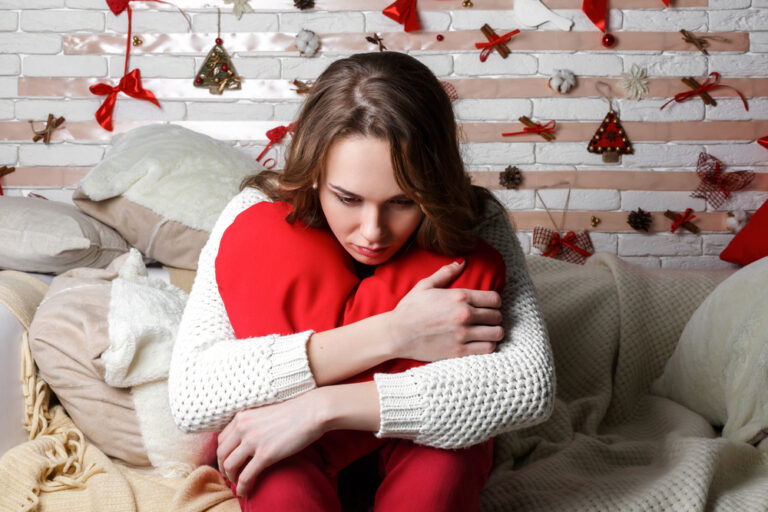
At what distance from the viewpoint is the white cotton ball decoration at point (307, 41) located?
240cm

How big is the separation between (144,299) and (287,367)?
1.86 ft

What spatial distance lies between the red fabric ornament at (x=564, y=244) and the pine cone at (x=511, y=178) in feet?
0.60

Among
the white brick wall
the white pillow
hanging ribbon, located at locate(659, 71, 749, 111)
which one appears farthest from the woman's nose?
hanging ribbon, located at locate(659, 71, 749, 111)

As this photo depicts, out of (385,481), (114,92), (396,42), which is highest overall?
(396,42)

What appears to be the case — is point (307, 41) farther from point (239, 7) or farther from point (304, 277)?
point (304, 277)

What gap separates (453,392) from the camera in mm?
1003

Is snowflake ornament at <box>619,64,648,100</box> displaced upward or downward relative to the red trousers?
upward

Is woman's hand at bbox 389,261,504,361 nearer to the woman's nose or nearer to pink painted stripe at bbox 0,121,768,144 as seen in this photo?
the woman's nose

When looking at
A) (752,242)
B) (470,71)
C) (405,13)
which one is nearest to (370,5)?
(405,13)

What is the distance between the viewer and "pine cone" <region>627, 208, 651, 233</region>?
2.54m

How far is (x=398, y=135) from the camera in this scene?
102 cm

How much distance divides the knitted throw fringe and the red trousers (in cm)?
38

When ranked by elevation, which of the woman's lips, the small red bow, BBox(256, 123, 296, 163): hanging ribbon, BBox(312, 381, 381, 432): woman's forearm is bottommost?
BBox(312, 381, 381, 432): woman's forearm

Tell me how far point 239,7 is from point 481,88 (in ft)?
2.96
